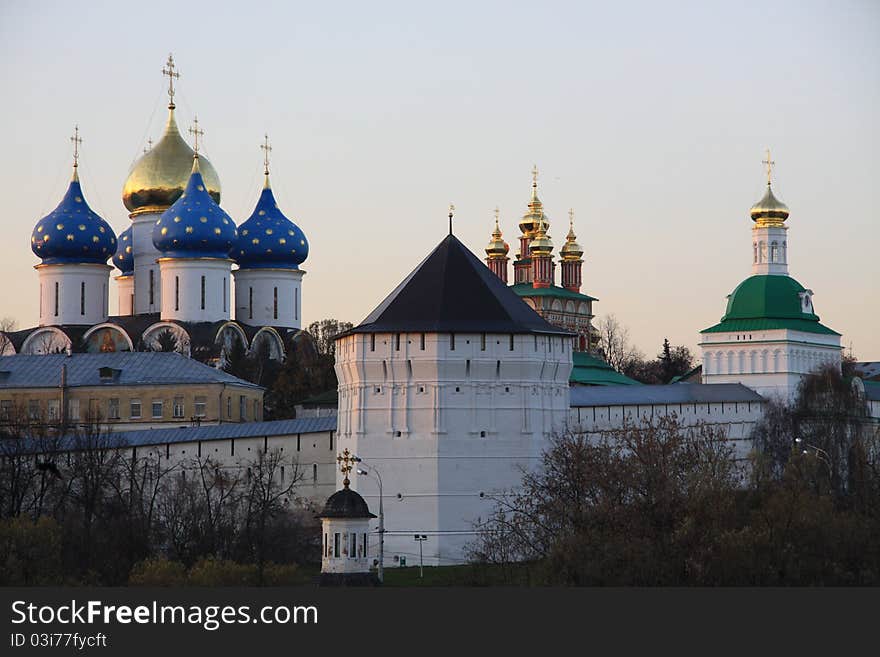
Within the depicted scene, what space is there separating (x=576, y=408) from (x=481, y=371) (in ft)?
28.6

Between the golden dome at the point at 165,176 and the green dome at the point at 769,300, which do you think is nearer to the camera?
the golden dome at the point at 165,176

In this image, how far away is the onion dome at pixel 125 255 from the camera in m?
67.1

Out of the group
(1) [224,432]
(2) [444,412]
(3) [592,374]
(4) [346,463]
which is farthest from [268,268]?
(4) [346,463]

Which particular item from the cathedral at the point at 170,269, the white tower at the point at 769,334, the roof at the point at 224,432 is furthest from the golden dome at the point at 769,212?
the roof at the point at 224,432

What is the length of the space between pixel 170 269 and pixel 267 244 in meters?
3.22

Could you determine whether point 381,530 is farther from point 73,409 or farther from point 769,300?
point 769,300

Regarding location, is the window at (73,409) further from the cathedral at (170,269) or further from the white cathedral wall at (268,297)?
the white cathedral wall at (268,297)

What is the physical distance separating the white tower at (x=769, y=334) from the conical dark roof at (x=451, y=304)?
2032 cm

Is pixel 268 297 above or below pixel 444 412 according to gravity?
above

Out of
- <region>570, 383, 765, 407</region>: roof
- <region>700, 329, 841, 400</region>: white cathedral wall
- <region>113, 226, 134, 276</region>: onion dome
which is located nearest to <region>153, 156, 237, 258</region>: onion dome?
<region>113, 226, 134, 276</region>: onion dome

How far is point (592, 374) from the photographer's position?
68.8 m

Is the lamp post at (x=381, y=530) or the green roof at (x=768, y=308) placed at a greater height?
the green roof at (x=768, y=308)

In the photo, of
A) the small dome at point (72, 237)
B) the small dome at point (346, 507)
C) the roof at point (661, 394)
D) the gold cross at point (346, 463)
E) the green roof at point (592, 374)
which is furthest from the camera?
the green roof at point (592, 374)

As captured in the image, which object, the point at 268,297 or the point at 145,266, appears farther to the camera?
the point at 145,266
